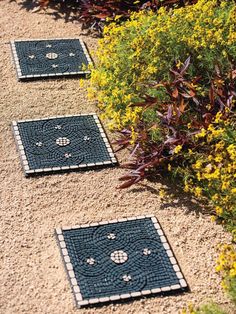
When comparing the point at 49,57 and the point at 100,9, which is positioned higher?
the point at 100,9

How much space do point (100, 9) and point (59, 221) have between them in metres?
3.35

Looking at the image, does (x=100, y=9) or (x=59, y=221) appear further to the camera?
(x=100, y=9)

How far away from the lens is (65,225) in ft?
16.8

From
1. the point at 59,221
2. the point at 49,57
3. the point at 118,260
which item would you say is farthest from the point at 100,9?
the point at 118,260

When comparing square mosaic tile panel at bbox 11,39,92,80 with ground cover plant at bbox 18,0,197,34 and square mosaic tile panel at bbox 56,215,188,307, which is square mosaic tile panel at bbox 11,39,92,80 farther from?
square mosaic tile panel at bbox 56,215,188,307

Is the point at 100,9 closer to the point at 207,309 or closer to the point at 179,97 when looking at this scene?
the point at 179,97

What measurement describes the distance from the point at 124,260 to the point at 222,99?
1.77 metres

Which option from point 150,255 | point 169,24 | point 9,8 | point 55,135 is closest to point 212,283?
point 150,255

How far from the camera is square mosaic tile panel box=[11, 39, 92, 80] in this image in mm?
6863

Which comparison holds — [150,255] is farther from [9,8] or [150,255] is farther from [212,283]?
[9,8]

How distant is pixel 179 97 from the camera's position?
5.86 m

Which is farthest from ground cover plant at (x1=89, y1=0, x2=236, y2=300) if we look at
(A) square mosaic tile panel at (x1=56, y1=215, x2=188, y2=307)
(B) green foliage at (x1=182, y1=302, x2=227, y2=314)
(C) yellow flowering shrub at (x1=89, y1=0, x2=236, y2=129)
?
(A) square mosaic tile panel at (x1=56, y1=215, x2=188, y2=307)

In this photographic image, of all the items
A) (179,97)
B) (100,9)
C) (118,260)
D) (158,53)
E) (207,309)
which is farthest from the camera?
(100,9)

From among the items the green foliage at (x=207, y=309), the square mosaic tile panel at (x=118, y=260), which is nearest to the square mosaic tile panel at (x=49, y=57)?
the square mosaic tile panel at (x=118, y=260)
